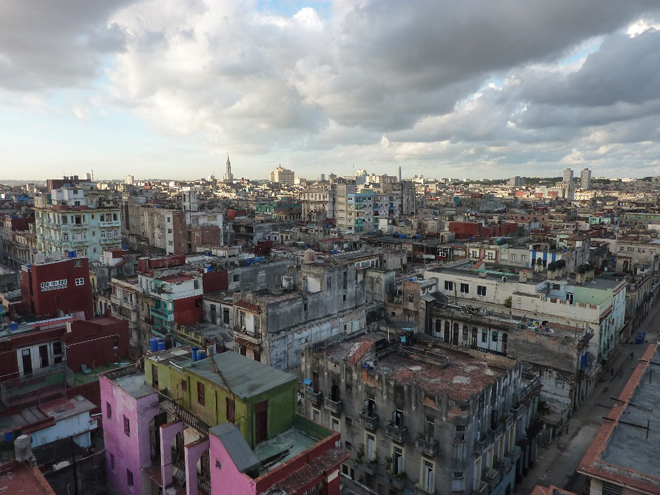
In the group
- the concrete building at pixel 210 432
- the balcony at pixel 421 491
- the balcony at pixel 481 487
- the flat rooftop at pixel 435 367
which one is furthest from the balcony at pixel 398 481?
the concrete building at pixel 210 432

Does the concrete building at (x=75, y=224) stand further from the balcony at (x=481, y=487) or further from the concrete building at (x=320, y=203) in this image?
the concrete building at (x=320, y=203)

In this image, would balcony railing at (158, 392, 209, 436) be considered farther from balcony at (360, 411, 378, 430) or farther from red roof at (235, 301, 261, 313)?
red roof at (235, 301, 261, 313)

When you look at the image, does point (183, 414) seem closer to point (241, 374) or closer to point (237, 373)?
point (237, 373)

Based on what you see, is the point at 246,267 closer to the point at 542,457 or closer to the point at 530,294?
the point at 530,294

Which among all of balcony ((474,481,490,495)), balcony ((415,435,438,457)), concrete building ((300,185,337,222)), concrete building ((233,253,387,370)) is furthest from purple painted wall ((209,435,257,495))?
concrete building ((300,185,337,222))

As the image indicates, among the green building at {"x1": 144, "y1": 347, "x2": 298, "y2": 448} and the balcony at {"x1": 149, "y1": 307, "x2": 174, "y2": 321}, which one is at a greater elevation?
the green building at {"x1": 144, "y1": 347, "x2": 298, "y2": 448}
